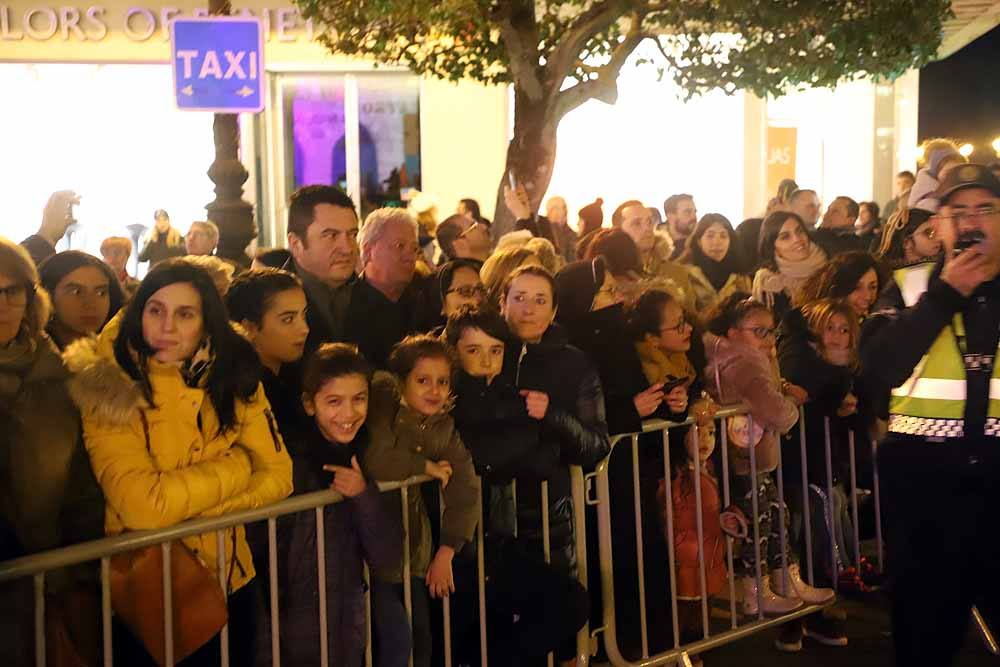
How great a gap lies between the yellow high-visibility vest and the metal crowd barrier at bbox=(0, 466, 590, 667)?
53.9 inches

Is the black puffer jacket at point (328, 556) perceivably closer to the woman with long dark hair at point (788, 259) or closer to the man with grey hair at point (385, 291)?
the man with grey hair at point (385, 291)

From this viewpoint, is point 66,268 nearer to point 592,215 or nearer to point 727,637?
point 727,637

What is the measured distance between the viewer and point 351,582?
409 cm

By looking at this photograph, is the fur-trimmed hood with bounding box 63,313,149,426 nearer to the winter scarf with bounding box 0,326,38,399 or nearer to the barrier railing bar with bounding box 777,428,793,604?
the winter scarf with bounding box 0,326,38,399

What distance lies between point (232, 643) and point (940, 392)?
2618mm

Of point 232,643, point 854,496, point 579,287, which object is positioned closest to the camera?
point 232,643

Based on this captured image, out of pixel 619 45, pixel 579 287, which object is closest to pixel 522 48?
pixel 619 45

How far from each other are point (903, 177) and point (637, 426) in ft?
27.8

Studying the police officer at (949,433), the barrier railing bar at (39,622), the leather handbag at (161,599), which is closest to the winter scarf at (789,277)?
the police officer at (949,433)

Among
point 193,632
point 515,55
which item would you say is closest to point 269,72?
point 515,55

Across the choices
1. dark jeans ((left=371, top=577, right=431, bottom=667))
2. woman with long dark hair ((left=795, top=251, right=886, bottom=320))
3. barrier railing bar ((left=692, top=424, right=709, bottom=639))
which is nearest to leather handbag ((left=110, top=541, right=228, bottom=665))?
dark jeans ((left=371, top=577, right=431, bottom=667))

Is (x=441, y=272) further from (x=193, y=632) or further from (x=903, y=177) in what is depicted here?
(x=903, y=177)

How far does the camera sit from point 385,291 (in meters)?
5.58

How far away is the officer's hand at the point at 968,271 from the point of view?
155 inches
